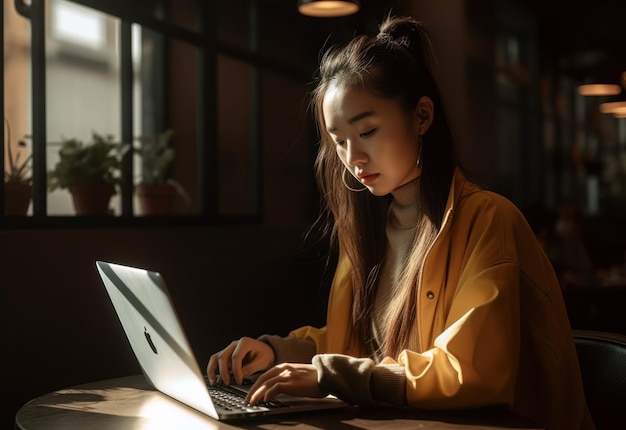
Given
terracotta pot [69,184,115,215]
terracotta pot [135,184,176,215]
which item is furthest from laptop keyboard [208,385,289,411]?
terracotta pot [135,184,176,215]

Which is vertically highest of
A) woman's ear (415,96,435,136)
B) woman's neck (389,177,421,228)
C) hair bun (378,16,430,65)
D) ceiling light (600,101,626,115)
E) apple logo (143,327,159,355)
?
ceiling light (600,101,626,115)

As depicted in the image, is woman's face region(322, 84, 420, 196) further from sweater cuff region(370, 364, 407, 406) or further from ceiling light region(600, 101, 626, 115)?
ceiling light region(600, 101, 626, 115)

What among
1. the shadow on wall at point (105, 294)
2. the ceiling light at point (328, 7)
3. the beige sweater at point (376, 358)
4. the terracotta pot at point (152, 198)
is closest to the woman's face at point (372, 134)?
the beige sweater at point (376, 358)

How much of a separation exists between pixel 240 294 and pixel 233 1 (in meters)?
1.62

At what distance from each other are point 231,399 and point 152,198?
167cm

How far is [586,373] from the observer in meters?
1.47

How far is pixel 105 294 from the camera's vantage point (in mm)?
2180

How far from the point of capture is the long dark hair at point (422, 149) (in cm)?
146

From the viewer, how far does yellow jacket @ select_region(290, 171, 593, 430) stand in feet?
4.02

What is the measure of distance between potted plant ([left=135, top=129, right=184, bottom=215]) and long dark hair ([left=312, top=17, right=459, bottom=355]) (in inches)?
52.1

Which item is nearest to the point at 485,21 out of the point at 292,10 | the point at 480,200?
the point at 292,10

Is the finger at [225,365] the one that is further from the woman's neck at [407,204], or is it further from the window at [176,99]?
the window at [176,99]

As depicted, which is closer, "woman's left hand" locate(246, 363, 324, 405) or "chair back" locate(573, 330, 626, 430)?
"woman's left hand" locate(246, 363, 324, 405)

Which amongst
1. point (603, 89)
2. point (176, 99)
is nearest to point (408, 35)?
point (176, 99)
